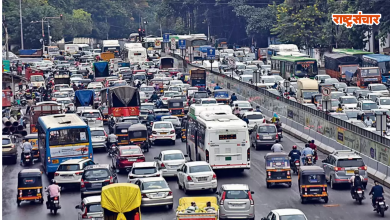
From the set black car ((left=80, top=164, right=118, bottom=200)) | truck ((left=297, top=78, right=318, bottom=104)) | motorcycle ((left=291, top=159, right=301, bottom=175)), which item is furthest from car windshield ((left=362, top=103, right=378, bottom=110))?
black car ((left=80, top=164, right=118, bottom=200))

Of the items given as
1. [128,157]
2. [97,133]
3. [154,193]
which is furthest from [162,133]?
[154,193]

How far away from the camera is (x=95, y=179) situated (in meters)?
32.9

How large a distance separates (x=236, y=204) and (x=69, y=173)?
10.2 m

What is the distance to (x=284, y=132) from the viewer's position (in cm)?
5362

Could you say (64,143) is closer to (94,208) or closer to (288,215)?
(94,208)

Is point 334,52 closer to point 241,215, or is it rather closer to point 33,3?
point 241,215

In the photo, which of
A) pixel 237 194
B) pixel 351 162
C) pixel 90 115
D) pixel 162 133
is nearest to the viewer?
pixel 237 194

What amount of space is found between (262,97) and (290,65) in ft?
77.5

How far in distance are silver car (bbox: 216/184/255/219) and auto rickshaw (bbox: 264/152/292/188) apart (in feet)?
21.7

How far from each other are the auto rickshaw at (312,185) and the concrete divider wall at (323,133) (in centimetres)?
468

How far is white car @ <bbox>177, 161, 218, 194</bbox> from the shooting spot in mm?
33406

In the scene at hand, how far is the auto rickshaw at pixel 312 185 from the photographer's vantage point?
31.5 meters

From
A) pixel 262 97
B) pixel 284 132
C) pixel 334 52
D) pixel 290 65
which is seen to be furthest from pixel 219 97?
pixel 334 52

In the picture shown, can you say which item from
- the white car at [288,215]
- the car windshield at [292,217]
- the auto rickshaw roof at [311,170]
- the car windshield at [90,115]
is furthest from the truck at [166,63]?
the car windshield at [292,217]
